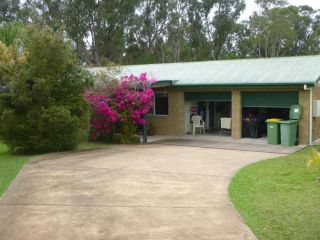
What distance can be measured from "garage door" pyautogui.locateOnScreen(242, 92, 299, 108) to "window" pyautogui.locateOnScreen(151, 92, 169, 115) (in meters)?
4.20

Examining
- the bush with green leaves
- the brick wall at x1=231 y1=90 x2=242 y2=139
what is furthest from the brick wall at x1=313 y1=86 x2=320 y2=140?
the bush with green leaves

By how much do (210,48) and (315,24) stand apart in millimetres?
13367

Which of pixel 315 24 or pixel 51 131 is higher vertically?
pixel 315 24

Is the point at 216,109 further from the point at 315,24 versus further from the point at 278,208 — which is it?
the point at 315,24

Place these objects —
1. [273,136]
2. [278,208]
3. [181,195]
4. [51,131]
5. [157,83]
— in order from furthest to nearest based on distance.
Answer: [157,83], [273,136], [51,131], [181,195], [278,208]

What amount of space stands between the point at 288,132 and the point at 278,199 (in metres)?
8.46

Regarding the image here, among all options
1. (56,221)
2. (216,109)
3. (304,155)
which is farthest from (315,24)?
(56,221)

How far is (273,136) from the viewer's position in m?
16.5

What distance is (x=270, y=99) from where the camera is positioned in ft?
56.5

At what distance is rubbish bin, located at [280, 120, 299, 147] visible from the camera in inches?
626

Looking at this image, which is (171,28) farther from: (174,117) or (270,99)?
(270,99)

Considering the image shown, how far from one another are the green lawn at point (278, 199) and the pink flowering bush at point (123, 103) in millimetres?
6947

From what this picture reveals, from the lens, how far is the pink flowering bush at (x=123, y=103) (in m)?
17.2

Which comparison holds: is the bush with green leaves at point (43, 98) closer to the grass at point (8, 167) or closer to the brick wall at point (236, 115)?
the grass at point (8, 167)
